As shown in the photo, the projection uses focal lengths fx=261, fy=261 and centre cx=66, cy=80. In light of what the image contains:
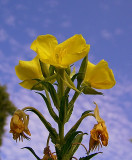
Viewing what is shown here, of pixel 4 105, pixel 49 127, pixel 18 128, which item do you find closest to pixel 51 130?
pixel 49 127

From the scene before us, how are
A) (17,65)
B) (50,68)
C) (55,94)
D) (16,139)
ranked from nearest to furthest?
(16,139)
(55,94)
(50,68)
(17,65)

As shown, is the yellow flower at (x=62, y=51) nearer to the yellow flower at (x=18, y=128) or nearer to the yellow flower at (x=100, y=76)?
the yellow flower at (x=100, y=76)

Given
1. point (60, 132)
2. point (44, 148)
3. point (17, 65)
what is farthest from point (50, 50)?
point (44, 148)

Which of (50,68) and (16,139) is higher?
(50,68)

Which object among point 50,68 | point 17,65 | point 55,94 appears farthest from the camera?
point 17,65

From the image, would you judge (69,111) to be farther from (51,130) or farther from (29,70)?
(29,70)

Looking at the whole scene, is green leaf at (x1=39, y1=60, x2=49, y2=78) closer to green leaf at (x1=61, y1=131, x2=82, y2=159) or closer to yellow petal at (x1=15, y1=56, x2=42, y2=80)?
yellow petal at (x1=15, y1=56, x2=42, y2=80)

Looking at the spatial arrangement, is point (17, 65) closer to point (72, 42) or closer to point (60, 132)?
point (72, 42)

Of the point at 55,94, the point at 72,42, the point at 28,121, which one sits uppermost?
the point at 72,42
